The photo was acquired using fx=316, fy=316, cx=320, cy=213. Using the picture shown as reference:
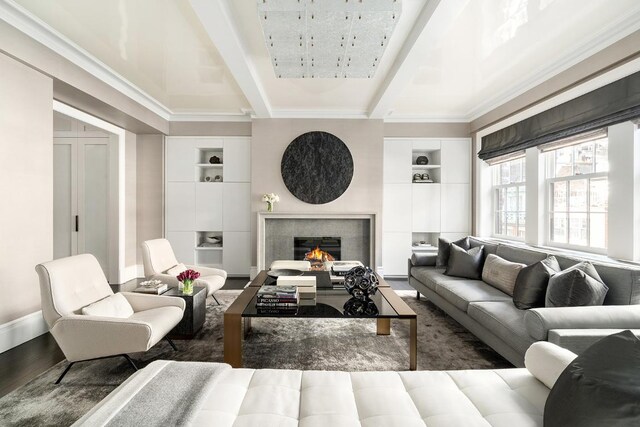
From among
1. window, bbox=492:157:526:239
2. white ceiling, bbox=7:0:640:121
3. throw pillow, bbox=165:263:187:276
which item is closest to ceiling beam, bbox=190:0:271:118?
white ceiling, bbox=7:0:640:121

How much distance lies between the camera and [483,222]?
511cm

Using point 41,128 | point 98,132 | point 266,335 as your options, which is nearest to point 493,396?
point 266,335

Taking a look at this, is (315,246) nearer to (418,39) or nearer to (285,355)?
(285,355)

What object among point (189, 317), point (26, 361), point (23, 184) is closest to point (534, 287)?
point (189, 317)

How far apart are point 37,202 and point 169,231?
2.43m

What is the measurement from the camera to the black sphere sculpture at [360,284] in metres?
2.56

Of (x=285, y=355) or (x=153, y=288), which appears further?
(x=153, y=288)

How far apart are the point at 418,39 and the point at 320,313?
2387 mm

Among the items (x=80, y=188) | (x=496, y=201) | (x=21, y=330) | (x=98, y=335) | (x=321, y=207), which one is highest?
(x=80, y=188)

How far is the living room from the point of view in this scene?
139 cm

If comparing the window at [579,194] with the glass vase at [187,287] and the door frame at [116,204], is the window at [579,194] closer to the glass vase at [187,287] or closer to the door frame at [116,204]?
the glass vase at [187,287]

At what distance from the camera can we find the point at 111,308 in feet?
7.64

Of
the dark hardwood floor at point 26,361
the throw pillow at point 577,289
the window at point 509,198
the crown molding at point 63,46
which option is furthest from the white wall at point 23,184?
the window at point 509,198

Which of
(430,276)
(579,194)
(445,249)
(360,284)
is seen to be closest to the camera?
(360,284)
